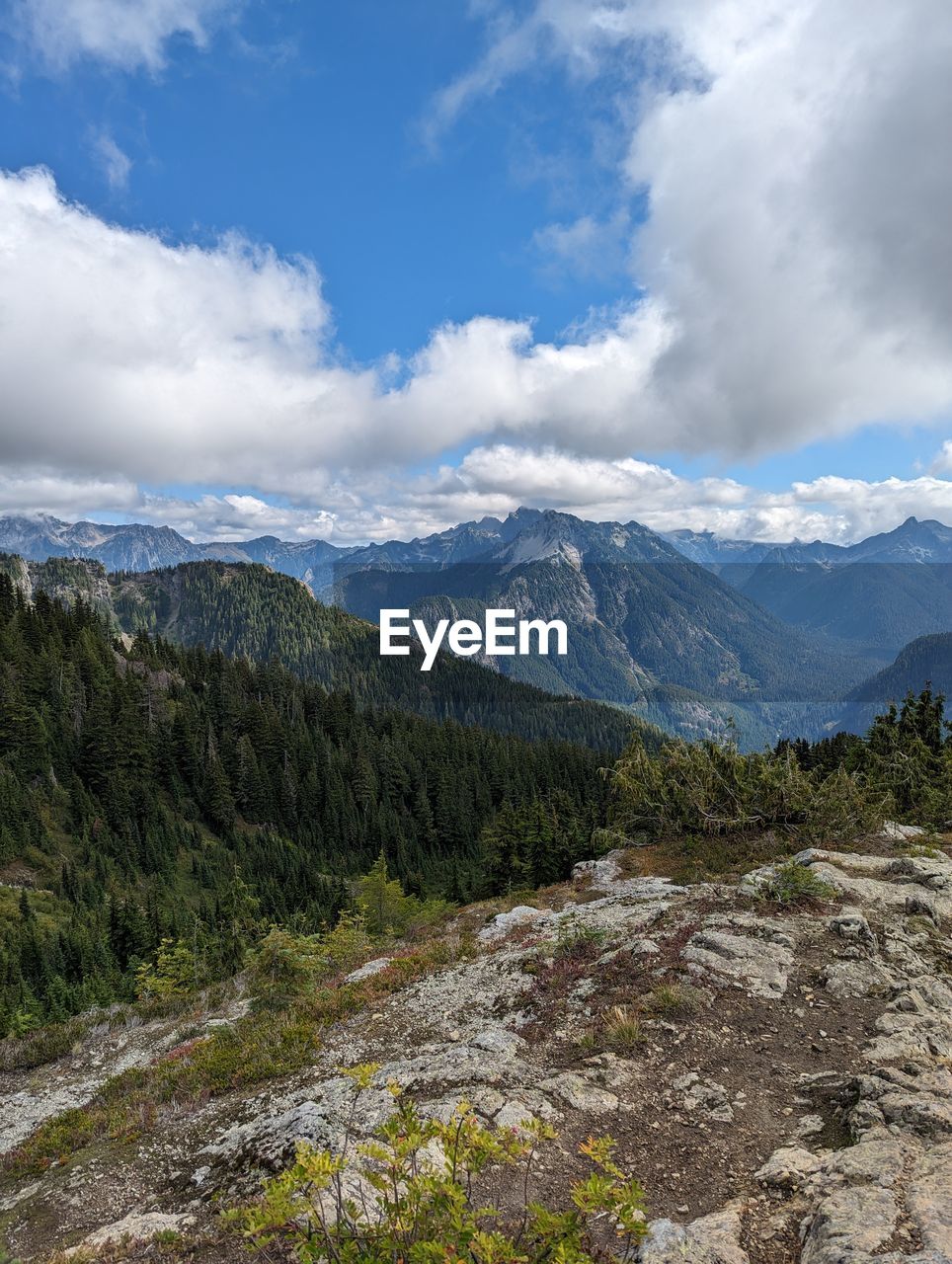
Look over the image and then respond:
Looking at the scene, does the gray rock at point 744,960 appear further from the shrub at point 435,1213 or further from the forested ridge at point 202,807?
the forested ridge at point 202,807

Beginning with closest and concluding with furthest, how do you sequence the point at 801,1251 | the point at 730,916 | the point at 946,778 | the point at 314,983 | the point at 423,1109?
the point at 801,1251
the point at 423,1109
the point at 730,916
the point at 314,983
the point at 946,778

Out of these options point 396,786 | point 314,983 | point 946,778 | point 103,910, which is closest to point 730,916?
point 314,983

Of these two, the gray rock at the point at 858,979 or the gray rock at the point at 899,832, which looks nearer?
the gray rock at the point at 858,979

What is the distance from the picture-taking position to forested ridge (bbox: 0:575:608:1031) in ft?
159

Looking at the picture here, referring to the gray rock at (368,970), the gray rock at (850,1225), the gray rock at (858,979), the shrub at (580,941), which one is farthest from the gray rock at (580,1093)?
the gray rock at (368,970)

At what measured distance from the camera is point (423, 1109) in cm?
1059

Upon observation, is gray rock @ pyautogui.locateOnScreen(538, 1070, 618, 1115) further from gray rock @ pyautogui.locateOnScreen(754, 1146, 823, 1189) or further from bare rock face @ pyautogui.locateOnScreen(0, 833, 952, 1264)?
gray rock @ pyautogui.locateOnScreen(754, 1146, 823, 1189)

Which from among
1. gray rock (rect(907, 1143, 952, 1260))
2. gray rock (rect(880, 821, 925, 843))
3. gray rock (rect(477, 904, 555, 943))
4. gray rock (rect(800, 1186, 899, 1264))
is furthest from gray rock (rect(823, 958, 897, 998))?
gray rock (rect(880, 821, 925, 843))

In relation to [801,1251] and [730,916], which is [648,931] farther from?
[801,1251]

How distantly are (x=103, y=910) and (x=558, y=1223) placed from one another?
64053mm

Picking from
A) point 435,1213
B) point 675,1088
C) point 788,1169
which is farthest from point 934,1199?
point 435,1213

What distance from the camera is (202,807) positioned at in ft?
333

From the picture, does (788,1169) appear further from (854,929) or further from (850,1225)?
(854,929)

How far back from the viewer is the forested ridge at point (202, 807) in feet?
159
